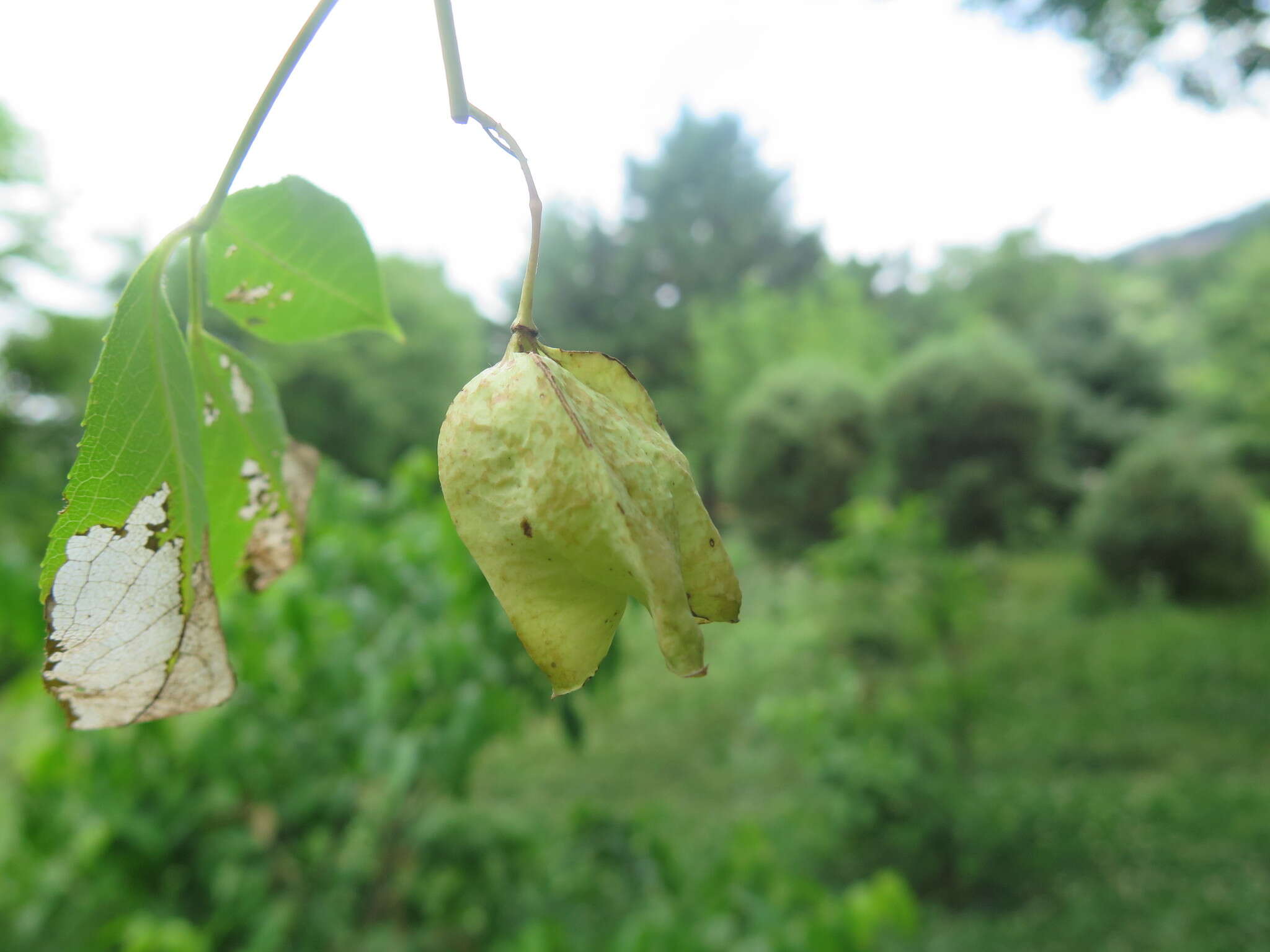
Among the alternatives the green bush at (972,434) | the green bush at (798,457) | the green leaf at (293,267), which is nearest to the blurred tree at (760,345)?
the green bush at (798,457)

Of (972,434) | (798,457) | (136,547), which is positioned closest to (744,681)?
(798,457)

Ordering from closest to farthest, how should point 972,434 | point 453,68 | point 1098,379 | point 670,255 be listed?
point 453,68, point 972,434, point 1098,379, point 670,255

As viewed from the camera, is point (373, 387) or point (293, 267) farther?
point (373, 387)

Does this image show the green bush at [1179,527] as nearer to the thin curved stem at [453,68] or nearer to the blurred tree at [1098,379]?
the blurred tree at [1098,379]

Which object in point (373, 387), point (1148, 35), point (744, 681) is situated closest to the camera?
point (1148, 35)

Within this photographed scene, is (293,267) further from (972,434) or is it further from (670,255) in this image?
(670,255)

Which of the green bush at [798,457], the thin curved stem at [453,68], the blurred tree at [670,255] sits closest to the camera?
the thin curved stem at [453,68]

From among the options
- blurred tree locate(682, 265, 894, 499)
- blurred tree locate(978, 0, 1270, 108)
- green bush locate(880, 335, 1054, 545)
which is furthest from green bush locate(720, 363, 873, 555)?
blurred tree locate(978, 0, 1270, 108)
